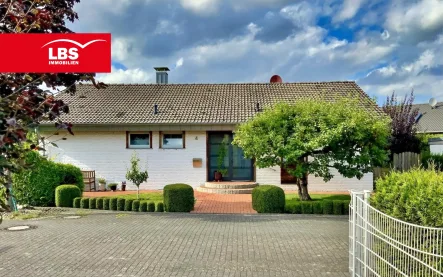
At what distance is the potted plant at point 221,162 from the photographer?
18672mm

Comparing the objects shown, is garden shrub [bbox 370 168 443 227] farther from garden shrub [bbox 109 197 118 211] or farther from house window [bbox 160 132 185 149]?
house window [bbox 160 132 185 149]

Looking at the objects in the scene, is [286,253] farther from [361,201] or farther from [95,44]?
[95,44]

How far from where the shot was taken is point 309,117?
41.7 feet

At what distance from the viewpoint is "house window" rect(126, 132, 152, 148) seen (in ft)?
62.8

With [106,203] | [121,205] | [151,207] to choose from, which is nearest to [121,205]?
[121,205]

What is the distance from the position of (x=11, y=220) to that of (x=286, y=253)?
8471mm

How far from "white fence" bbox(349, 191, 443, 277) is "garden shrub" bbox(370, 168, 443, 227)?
0.61ft

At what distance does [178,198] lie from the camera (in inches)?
495

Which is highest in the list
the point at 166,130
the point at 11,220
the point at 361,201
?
the point at 166,130

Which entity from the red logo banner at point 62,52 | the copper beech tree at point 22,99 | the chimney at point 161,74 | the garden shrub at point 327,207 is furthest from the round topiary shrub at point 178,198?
the chimney at point 161,74

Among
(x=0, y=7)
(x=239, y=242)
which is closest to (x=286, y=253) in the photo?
(x=239, y=242)

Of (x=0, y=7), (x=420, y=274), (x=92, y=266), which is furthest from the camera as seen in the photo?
(x=92, y=266)

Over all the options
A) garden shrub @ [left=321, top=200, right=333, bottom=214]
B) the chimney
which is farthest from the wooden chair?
garden shrub @ [left=321, top=200, right=333, bottom=214]

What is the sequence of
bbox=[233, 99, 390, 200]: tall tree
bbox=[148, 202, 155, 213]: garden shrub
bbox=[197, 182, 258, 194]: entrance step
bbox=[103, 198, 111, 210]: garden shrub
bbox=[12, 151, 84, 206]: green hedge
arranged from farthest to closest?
bbox=[197, 182, 258, 194]: entrance step → bbox=[12, 151, 84, 206]: green hedge → bbox=[103, 198, 111, 210]: garden shrub → bbox=[148, 202, 155, 213]: garden shrub → bbox=[233, 99, 390, 200]: tall tree
